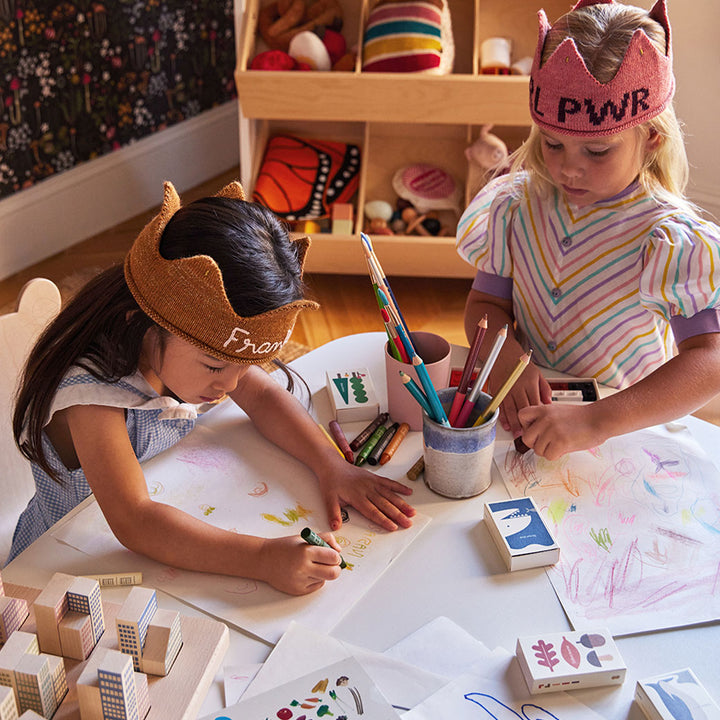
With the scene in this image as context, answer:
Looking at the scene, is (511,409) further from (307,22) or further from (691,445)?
(307,22)

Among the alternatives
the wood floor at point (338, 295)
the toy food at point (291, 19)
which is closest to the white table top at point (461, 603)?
the wood floor at point (338, 295)

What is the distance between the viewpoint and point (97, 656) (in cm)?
65

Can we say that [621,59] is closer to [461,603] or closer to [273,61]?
[461,603]

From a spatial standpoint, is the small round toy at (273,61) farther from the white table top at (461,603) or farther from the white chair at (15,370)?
the white table top at (461,603)

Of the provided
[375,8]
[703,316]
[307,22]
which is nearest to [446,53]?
[375,8]

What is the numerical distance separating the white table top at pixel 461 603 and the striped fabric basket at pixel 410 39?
160 cm

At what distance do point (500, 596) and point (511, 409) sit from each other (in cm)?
31

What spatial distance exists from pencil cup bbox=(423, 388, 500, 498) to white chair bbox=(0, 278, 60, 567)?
549 mm

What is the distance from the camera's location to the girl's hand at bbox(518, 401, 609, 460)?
969mm

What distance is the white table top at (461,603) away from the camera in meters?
0.74

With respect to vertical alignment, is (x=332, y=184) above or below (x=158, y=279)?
below

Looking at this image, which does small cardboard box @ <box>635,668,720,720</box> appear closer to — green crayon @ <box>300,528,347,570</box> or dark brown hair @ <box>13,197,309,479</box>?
green crayon @ <box>300,528,347,570</box>

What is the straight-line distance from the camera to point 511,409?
3.47 ft

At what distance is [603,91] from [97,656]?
0.82 m
